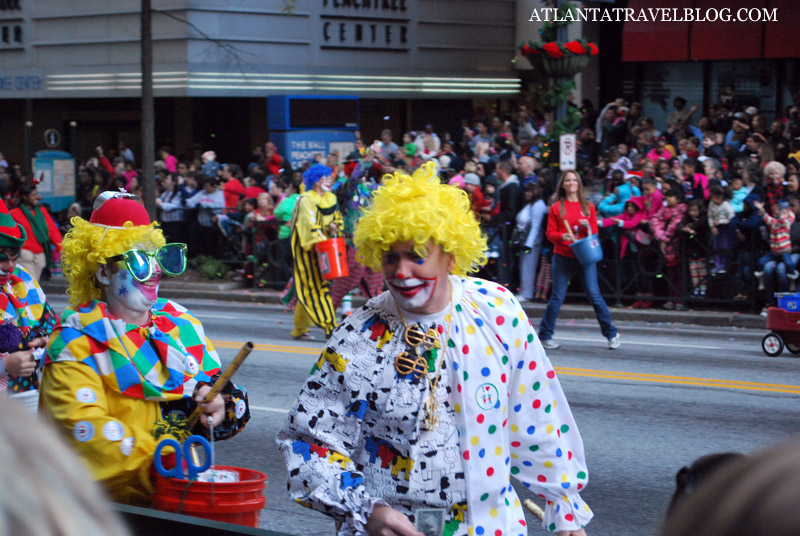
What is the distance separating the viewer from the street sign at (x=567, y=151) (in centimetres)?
1540

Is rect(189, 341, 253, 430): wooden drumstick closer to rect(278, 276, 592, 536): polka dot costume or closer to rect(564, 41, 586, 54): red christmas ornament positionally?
rect(278, 276, 592, 536): polka dot costume

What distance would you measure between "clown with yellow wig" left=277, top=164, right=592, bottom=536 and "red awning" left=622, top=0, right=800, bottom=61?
848 inches

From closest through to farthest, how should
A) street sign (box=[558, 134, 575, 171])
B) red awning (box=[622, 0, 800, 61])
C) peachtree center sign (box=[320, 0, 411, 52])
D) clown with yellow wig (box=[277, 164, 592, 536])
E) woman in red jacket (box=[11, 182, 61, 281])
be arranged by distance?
clown with yellow wig (box=[277, 164, 592, 536]), woman in red jacket (box=[11, 182, 61, 281]), street sign (box=[558, 134, 575, 171]), red awning (box=[622, 0, 800, 61]), peachtree center sign (box=[320, 0, 411, 52])

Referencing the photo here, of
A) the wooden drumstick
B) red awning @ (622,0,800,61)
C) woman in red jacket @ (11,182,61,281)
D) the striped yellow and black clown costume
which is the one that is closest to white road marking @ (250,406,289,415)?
the striped yellow and black clown costume

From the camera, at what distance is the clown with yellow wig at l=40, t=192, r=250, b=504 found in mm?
3801

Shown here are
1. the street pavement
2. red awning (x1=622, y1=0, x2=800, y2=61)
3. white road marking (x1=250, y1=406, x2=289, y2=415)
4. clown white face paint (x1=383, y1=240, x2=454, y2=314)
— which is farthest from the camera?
red awning (x1=622, y1=0, x2=800, y2=61)

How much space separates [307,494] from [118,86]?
82.2 feet

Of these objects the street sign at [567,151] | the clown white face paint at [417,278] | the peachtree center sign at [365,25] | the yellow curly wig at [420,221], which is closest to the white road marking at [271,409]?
the yellow curly wig at [420,221]

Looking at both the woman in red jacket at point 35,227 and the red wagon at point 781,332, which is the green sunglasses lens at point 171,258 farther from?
the woman in red jacket at point 35,227

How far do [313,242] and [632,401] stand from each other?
446 centimetres

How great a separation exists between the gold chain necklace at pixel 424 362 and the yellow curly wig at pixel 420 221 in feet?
0.93

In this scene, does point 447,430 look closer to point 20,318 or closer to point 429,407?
point 429,407

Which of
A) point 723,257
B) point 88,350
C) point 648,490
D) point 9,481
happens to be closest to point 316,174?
point 723,257

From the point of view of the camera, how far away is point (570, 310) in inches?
594
